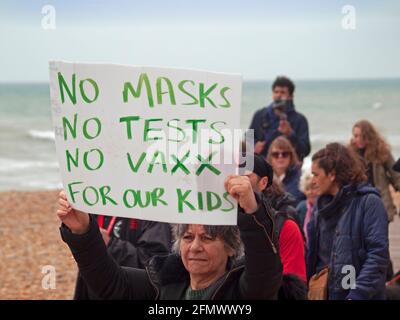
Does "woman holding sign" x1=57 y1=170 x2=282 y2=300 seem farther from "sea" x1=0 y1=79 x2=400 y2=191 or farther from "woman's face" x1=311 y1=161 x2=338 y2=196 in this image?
"sea" x1=0 y1=79 x2=400 y2=191

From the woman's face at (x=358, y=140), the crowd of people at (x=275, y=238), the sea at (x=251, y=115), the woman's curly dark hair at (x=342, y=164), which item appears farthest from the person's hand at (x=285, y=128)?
the sea at (x=251, y=115)

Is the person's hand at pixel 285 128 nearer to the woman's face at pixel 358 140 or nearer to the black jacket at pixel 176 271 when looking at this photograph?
the woman's face at pixel 358 140

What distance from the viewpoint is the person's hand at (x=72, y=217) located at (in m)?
3.64

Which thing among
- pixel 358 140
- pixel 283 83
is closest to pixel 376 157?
pixel 358 140

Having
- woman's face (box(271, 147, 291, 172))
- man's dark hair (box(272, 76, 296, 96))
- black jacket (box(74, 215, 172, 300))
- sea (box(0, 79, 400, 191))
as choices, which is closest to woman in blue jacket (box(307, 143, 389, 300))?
black jacket (box(74, 215, 172, 300))

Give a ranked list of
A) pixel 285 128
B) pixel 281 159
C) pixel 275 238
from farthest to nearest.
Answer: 1. pixel 285 128
2. pixel 281 159
3. pixel 275 238

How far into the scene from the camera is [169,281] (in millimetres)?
3725

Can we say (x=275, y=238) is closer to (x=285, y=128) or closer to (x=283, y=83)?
(x=285, y=128)

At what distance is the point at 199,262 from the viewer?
360 cm

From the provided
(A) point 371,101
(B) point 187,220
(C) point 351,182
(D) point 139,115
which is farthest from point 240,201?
(A) point 371,101

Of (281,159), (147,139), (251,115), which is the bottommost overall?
(251,115)

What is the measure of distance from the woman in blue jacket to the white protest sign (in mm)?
1992

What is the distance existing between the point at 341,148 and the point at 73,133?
255 centimetres

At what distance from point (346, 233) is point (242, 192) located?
7.30 ft
